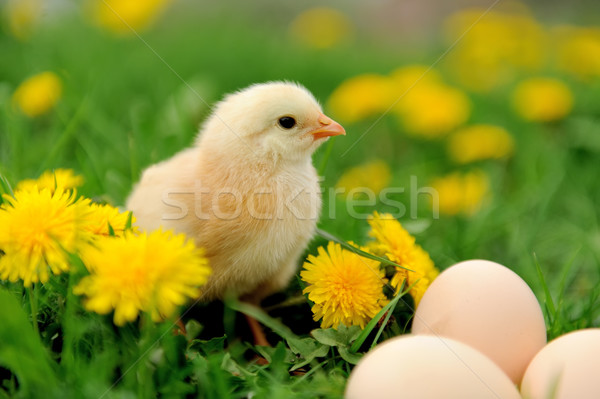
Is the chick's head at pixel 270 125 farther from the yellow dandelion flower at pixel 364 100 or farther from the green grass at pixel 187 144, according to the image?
the yellow dandelion flower at pixel 364 100

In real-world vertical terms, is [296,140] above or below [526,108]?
above

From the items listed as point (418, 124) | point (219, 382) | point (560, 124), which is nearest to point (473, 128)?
point (418, 124)

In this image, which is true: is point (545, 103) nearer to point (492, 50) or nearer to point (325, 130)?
point (492, 50)

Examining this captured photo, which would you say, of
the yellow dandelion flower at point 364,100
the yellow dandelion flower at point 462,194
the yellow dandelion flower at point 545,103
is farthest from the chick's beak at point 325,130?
the yellow dandelion flower at point 545,103

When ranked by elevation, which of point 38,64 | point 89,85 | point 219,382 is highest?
point 38,64

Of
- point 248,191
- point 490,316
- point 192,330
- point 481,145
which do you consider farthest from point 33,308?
point 481,145

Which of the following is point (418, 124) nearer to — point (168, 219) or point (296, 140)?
point (296, 140)
